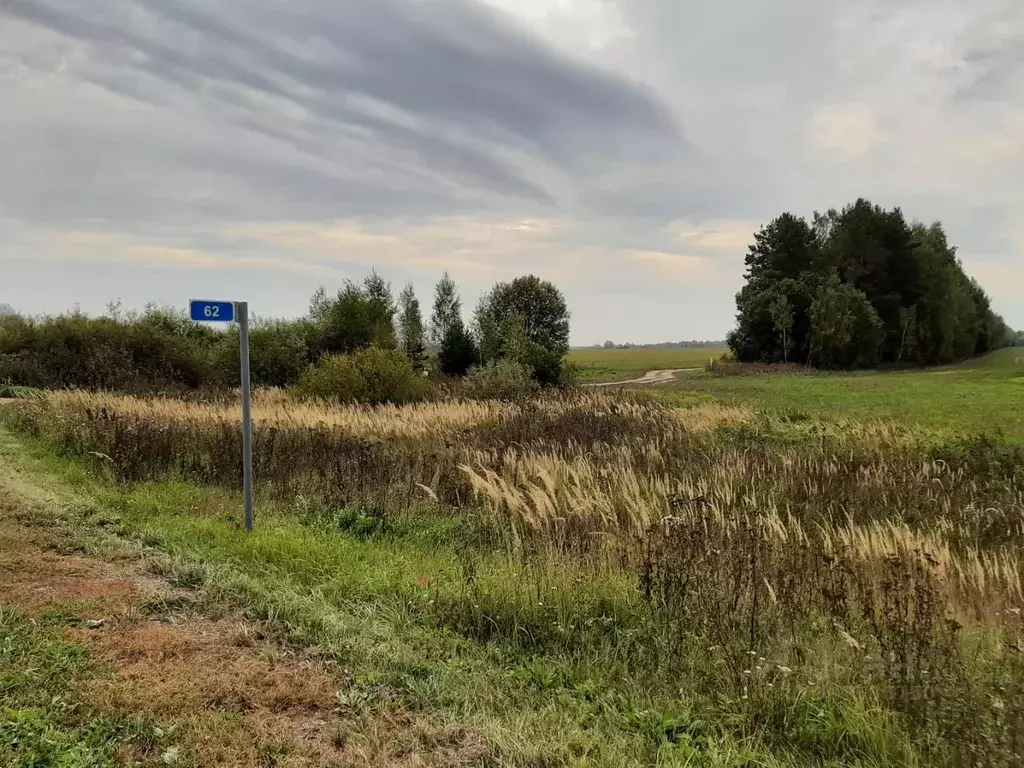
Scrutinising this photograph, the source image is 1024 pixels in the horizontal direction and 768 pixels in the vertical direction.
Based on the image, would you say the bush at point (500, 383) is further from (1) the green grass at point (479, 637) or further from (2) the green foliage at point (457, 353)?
(1) the green grass at point (479, 637)

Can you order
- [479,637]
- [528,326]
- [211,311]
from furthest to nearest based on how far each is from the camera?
[528,326] < [211,311] < [479,637]

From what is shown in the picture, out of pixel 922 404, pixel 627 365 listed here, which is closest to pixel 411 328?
pixel 922 404

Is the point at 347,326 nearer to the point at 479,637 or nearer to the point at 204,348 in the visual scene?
the point at 204,348

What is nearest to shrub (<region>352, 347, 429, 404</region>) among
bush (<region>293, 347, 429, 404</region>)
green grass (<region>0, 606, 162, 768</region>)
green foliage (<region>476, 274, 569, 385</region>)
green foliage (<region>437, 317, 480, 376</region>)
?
bush (<region>293, 347, 429, 404</region>)

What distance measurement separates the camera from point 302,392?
22469 millimetres

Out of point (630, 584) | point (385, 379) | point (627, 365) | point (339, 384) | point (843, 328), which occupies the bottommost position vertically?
point (630, 584)

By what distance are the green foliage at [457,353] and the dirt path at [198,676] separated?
35.8 metres

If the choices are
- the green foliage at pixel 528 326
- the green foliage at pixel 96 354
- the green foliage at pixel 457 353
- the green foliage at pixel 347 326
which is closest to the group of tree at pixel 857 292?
the green foliage at pixel 528 326

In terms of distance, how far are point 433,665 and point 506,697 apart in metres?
0.53

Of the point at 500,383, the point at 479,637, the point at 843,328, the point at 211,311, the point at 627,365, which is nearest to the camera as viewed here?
the point at 479,637

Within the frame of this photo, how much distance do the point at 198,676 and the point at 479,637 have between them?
5.86 ft

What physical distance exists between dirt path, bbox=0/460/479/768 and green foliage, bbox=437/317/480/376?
3576 centimetres

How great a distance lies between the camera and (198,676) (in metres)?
3.46

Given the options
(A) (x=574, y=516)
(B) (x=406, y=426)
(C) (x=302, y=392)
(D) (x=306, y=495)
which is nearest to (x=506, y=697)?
(A) (x=574, y=516)
